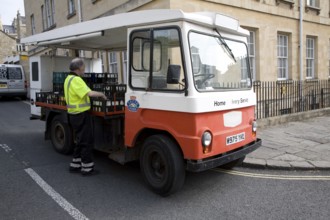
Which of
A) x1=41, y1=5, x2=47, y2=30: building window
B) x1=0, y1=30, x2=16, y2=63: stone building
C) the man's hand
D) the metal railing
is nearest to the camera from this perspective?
the man's hand

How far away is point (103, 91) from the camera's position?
5.32m

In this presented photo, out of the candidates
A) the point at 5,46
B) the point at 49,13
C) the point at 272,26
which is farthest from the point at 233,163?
the point at 5,46

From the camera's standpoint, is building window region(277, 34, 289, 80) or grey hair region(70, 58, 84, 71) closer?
grey hair region(70, 58, 84, 71)

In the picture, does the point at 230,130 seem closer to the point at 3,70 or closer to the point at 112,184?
the point at 112,184

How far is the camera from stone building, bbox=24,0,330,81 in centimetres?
1032

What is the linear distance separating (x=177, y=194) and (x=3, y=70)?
53.5ft

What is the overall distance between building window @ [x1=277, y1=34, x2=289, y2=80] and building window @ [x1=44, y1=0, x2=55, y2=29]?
13.8 m

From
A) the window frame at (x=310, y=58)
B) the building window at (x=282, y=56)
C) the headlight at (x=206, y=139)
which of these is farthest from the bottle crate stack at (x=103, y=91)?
the window frame at (x=310, y=58)

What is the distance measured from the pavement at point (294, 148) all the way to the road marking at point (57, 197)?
10.00 feet

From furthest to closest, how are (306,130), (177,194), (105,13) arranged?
(105,13) → (306,130) → (177,194)

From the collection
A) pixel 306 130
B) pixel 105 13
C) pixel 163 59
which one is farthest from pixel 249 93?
pixel 105 13

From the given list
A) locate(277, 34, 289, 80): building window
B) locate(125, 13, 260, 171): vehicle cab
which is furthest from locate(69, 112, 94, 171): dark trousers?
locate(277, 34, 289, 80): building window

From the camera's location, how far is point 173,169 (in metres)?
3.86

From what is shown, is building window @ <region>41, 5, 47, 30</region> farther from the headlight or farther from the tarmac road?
the headlight
